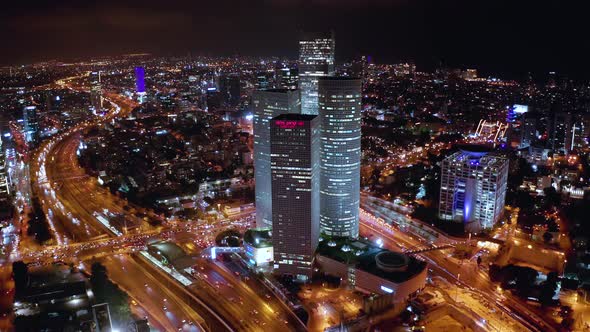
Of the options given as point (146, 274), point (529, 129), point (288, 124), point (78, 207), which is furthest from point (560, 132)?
point (78, 207)

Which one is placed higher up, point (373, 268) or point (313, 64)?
point (313, 64)

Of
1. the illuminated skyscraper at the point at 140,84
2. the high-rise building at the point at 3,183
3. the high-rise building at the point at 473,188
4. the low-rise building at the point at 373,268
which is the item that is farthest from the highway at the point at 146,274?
the illuminated skyscraper at the point at 140,84

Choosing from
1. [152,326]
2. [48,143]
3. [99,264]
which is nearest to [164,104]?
[48,143]

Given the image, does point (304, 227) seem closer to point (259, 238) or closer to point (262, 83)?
point (259, 238)

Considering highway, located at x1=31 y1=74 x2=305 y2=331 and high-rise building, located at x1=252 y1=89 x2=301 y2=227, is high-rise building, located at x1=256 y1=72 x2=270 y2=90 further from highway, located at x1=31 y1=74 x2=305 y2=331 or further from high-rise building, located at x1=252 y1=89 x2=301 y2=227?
high-rise building, located at x1=252 y1=89 x2=301 y2=227

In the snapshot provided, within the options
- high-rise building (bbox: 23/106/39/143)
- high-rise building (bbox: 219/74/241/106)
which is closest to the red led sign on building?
high-rise building (bbox: 23/106/39/143)

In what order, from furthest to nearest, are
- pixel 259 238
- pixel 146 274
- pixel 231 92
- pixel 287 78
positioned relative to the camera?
pixel 231 92, pixel 287 78, pixel 259 238, pixel 146 274
